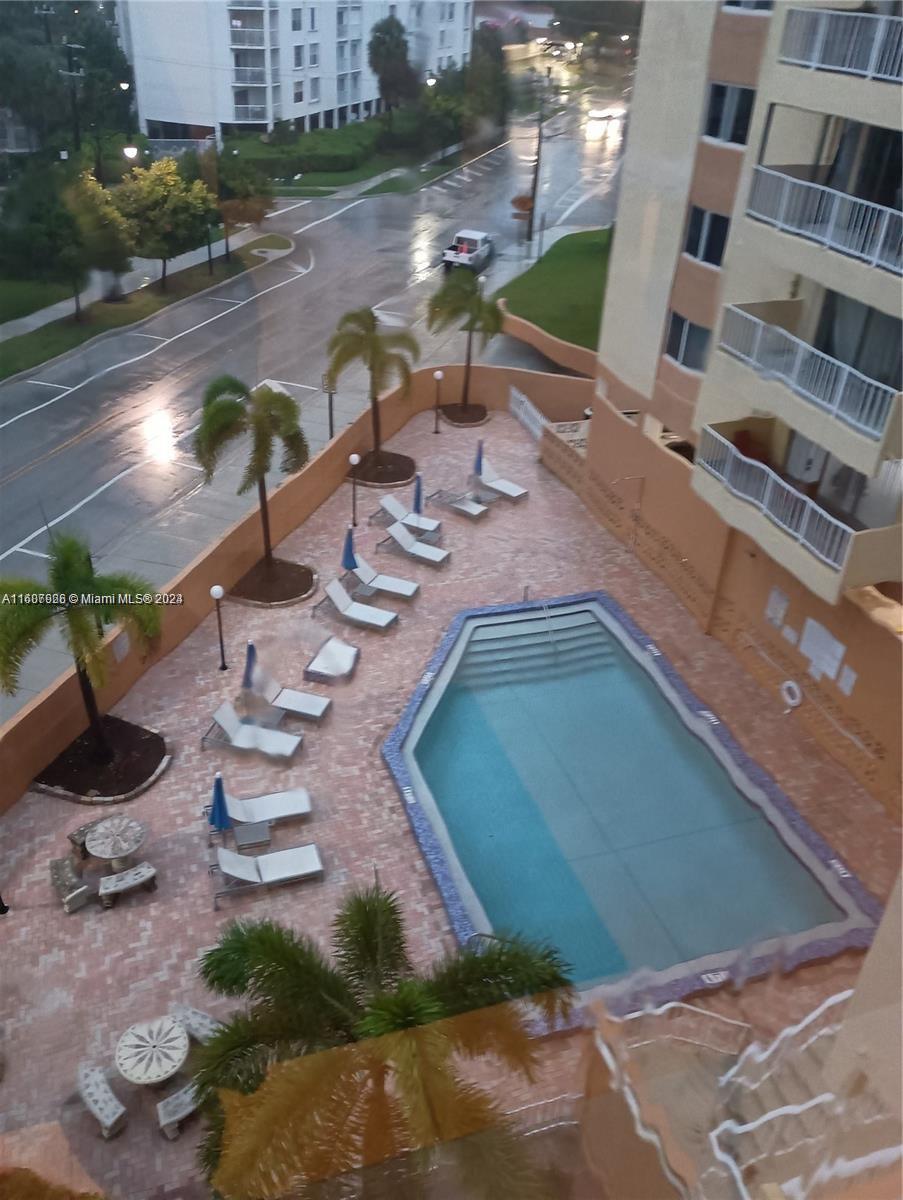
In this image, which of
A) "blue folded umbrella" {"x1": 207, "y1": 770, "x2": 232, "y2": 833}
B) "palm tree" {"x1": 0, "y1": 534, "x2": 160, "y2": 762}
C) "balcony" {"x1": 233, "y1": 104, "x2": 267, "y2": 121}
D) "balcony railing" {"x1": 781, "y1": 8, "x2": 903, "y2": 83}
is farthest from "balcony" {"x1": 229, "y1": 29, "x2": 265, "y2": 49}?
"blue folded umbrella" {"x1": 207, "y1": 770, "x2": 232, "y2": 833}

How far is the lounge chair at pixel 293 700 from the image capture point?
8516 millimetres

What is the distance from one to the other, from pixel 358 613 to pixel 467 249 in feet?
40.4

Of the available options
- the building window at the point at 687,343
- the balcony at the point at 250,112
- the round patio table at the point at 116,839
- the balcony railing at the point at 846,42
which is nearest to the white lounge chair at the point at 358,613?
the round patio table at the point at 116,839

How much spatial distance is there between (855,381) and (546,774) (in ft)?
13.4

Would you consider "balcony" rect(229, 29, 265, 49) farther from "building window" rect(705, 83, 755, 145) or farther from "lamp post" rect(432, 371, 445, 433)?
"building window" rect(705, 83, 755, 145)

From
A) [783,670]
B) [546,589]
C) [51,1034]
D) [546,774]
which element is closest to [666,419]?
[546,589]

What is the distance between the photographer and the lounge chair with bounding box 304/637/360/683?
9.07 meters

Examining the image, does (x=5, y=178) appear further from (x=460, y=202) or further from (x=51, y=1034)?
(x=51, y=1034)

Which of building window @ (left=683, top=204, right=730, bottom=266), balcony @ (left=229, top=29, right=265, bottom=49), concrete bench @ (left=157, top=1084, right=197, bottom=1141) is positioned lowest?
concrete bench @ (left=157, top=1084, right=197, bottom=1141)

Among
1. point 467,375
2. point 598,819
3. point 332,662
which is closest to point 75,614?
point 332,662

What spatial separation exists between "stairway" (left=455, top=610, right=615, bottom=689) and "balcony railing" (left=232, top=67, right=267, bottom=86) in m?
7.75

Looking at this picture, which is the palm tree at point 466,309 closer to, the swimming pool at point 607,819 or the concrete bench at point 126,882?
the swimming pool at point 607,819

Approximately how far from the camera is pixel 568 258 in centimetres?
1945

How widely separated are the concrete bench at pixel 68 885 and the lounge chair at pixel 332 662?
3011 mm
